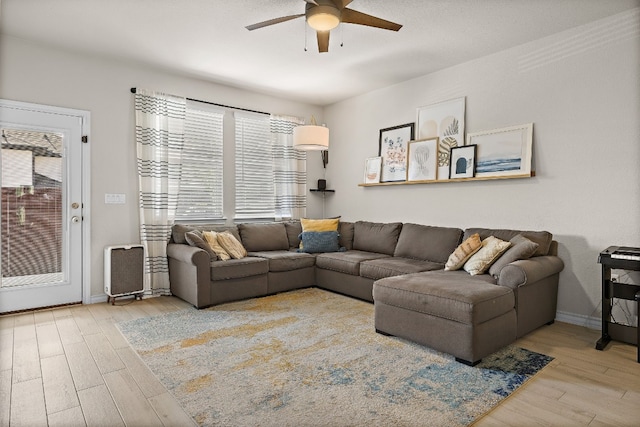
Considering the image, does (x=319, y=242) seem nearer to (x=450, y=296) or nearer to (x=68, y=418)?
(x=450, y=296)

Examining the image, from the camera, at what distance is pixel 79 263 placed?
4.21m

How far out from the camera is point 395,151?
5.23 meters

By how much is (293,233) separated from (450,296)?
10.5ft

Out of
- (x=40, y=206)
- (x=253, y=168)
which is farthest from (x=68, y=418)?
(x=253, y=168)

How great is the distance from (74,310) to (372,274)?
3.25 meters

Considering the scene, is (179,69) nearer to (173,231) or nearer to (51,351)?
(173,231)

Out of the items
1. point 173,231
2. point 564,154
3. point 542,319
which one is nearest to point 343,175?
point 173,231

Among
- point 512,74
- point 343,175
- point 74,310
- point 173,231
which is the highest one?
point 512,74

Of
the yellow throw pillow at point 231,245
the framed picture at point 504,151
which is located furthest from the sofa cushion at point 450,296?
the yellow throw pillow at point 231,245

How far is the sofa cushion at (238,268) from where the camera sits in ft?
13.3

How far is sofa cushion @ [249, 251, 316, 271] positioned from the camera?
4578mm

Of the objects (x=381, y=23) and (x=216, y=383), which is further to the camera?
(x=381, y=23)

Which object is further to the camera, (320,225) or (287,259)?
(320,225)

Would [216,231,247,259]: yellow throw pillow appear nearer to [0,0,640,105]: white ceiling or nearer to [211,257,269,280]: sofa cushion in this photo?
[211,257,269,280]: sofa cushion
